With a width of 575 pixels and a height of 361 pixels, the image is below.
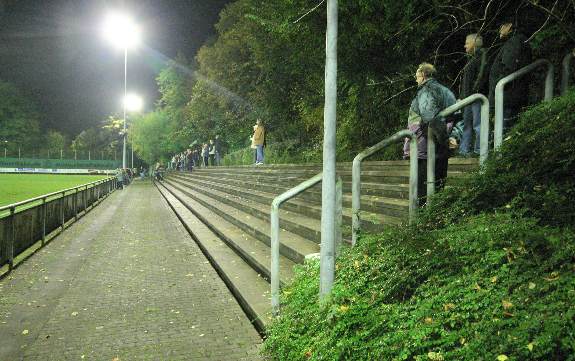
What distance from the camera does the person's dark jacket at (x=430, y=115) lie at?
464 cm

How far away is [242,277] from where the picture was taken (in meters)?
6.26

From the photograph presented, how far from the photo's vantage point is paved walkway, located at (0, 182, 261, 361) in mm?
4199

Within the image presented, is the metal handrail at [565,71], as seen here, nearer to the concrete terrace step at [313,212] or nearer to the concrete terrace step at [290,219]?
the concrete terrace step at [313,212]

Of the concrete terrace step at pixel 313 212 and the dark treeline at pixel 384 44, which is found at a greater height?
the dark treeline at pixel 384 44

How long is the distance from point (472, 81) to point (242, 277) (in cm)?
452

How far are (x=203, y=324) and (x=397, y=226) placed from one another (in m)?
2.40

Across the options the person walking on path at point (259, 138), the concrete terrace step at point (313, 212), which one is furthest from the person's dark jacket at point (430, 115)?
the person walking on path at point (259, 138)

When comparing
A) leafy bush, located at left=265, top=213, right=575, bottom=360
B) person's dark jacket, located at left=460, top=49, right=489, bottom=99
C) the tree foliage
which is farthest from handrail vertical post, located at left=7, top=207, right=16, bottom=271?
the tree foliage

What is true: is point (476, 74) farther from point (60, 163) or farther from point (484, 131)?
point (60, 163)

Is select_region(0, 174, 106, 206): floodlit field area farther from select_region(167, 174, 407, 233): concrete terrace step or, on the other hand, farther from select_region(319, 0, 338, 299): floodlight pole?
select_region(319, 0, 338, 299): floodlight pole

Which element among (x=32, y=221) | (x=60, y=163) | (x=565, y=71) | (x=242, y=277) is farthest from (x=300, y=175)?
(x=60, y=163)

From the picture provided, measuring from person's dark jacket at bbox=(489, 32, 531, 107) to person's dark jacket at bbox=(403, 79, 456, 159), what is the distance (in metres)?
1.04

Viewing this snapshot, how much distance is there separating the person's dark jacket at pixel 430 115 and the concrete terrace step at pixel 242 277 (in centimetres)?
230

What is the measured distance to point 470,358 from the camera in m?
2.31
